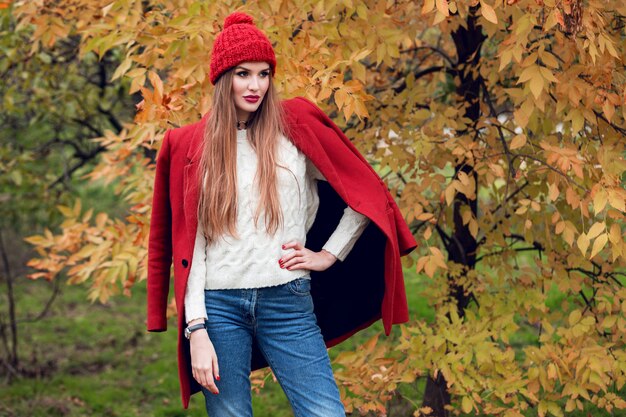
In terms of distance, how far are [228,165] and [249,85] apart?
268 millimetres

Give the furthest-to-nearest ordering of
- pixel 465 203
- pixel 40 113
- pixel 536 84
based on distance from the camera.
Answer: pixel 40 113, pixel 465 203, pixel 536 84

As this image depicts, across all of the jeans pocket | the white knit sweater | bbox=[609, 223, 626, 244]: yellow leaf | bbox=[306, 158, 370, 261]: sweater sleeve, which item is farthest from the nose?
bbox=[609, 223, 626, 244]: yellow leaf

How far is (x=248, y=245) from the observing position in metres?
2.53

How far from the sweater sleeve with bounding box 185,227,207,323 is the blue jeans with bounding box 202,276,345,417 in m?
0.04

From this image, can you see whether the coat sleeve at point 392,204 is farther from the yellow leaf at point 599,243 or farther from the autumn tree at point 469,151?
the yellow leaf at point 599,243

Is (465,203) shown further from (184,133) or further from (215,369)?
(215,369)

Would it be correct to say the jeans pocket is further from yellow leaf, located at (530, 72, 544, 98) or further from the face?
yellow leaf, located at (530, 72, 544, 98)

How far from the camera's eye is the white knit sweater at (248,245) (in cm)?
252

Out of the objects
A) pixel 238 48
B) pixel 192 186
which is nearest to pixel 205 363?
pixel 192 186

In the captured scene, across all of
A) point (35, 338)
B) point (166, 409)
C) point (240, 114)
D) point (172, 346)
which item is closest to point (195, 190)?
point (240, 114)

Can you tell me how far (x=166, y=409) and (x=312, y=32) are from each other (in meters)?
3.28

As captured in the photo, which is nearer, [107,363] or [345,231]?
[345,231]

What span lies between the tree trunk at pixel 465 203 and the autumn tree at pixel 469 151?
0.04ft

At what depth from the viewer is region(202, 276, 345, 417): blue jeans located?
8.32ft
